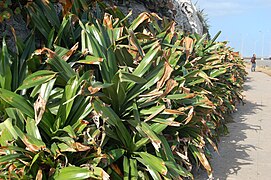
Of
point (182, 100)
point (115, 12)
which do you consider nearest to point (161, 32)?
point (115, 12)

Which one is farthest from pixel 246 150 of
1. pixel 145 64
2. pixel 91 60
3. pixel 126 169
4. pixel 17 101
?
pixel 17 101

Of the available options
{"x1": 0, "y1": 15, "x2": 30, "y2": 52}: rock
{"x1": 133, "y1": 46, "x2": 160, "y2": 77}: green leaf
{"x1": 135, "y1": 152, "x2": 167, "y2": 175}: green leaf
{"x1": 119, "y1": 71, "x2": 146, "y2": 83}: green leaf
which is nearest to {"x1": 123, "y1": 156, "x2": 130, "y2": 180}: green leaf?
{"x1": 135, "y1": 152, "x2": 167, "y2": 175}: green leaf

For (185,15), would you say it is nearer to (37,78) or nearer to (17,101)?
(37,78)

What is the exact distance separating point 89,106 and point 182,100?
3.84ft

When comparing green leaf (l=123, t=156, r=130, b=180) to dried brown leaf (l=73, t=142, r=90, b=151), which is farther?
green leaf (l=123, t=156, r=130, b=180)

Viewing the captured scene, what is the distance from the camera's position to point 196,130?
3633mm

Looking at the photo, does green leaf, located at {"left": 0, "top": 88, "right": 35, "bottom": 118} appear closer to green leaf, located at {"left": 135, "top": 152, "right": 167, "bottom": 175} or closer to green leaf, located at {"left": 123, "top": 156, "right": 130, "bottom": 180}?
green leaf, located at {"left": 123, "top": 156, "right": 130, "bottom": 180}

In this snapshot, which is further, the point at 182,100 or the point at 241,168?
the point at 241,168

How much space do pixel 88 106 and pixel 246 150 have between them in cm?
341

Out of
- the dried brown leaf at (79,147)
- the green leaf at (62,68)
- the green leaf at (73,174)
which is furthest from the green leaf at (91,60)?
the green leaf at (73,174)

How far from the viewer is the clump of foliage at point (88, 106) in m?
2.30

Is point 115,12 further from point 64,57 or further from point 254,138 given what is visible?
point 254,138

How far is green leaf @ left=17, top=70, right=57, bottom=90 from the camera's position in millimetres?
2529

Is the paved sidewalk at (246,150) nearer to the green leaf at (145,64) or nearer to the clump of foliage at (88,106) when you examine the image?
the clump of foliage at (88,106)
